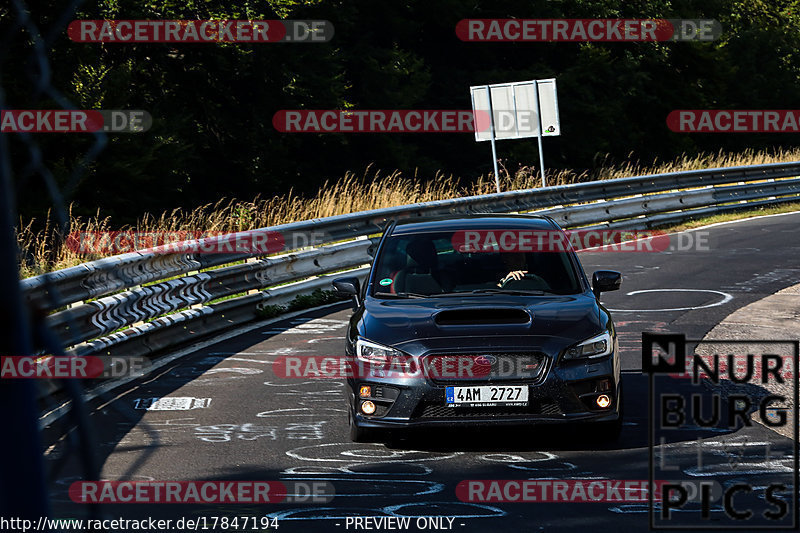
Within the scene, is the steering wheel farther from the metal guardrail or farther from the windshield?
the metal guardrail

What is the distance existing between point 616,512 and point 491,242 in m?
3.33

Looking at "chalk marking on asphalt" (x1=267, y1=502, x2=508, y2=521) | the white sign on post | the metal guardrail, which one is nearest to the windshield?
the metal guardrail

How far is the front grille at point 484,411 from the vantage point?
6.97 m

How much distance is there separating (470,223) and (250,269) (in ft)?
18.3

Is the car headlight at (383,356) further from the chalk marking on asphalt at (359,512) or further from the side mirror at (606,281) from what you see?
the side mirror at (606,281)

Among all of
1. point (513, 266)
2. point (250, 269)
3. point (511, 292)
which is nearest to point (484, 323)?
point (511, 292)

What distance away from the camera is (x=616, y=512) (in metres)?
5.62

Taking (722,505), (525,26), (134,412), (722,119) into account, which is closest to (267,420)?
(134,412)

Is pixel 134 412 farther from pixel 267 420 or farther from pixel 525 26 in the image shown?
pixel 525 26

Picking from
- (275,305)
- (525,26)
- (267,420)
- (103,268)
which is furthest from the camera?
(525,26)

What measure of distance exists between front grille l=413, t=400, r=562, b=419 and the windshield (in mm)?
1290

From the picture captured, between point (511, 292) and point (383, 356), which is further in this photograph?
point (511, 292)

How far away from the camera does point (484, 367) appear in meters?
7.03

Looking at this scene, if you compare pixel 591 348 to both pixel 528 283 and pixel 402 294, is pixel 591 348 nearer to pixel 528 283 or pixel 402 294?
pixel 528 283
